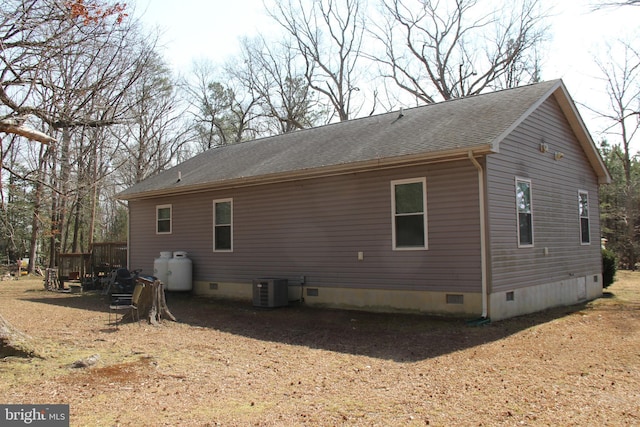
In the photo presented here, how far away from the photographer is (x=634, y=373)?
20.3 ft

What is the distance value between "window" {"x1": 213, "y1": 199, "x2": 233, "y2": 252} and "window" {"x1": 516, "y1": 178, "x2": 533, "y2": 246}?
7169mm

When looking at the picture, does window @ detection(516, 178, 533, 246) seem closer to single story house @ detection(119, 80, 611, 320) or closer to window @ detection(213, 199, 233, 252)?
single story house @ detection(119, 80, 611, 320)

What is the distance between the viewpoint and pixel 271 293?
11898 mm

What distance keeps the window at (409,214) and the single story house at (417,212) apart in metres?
0.02

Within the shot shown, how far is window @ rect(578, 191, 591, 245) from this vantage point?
13562 millimetres

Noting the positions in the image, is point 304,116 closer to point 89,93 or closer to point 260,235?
point 260,235

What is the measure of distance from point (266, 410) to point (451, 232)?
609 centimetres

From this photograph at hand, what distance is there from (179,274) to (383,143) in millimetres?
6728

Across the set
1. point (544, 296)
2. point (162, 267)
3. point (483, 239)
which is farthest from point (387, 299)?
point (162, 267)

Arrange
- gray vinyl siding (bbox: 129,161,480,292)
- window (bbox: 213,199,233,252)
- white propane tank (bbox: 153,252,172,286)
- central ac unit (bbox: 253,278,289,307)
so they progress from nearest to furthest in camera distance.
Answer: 1. gray vinyl siding (bbox: 129,161,480,292)
2. central ac unit (bbox: 253,278,289,307)
3. window (bbox: 213,199,233,252)
4. white propane tank (bbox: 153,252,172,286)

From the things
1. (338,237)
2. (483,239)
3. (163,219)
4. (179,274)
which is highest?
(163,219)

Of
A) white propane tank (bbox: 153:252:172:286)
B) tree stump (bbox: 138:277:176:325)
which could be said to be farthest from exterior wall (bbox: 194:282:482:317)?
tree stump (bbox: 138:277:176:325)

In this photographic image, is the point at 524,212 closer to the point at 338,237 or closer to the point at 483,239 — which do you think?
the point at 483,239

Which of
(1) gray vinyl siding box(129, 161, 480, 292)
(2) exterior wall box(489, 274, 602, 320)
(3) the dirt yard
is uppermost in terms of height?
(1) gray vinyl siding box(129, 161, 480, 292)
